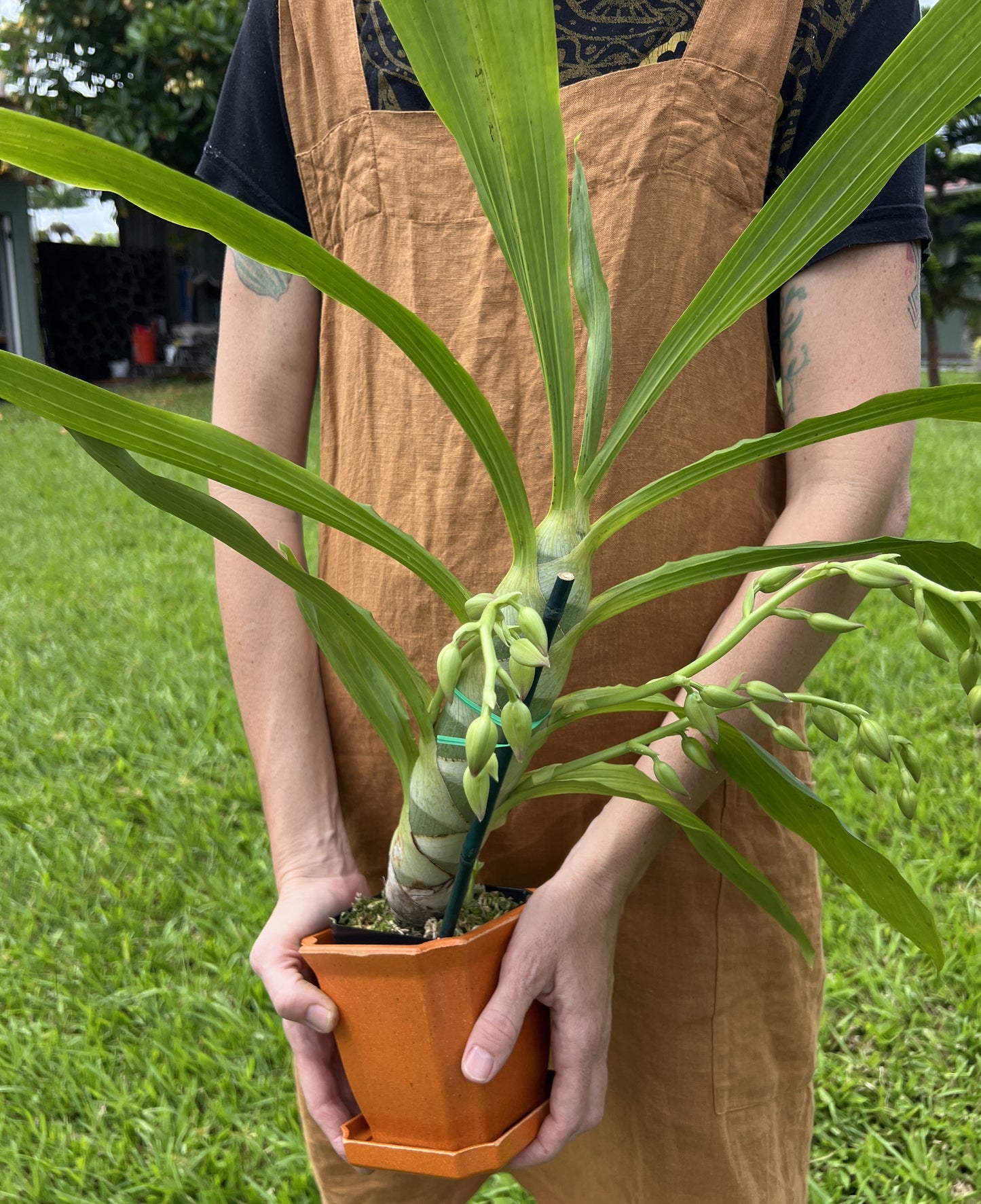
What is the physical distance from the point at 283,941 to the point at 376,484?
44 centimetres

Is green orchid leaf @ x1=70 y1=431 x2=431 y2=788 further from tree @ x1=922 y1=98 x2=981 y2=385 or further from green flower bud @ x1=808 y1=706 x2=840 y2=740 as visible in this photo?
tree @ x1=922 y1=98 x2=981 y2=385

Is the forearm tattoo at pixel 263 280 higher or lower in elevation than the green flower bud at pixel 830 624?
higher

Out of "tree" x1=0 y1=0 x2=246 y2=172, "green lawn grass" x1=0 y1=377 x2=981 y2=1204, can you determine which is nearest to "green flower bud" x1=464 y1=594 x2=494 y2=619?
"green lawn grass" x1=0 y1=377 x2=981 y2=1204

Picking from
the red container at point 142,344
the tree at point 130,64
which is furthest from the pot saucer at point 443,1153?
the red container at point 142,344

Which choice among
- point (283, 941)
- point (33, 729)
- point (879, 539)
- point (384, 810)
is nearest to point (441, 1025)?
point (283, 941)

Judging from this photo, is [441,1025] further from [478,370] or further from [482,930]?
[478,370]

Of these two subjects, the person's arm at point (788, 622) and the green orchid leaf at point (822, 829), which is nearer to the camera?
the green orchid leaf at point (822, 829)

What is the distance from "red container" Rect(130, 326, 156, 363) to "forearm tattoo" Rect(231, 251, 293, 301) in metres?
11.3

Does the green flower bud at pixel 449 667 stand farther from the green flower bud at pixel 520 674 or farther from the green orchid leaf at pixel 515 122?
the green orchid leaf at pixel 515 122

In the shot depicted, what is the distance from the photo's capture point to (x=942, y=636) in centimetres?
53

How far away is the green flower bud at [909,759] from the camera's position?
1.93 ft

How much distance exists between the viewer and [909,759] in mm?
593

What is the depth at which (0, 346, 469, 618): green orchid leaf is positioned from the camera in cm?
57

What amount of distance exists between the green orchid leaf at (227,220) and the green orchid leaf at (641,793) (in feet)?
0.94
